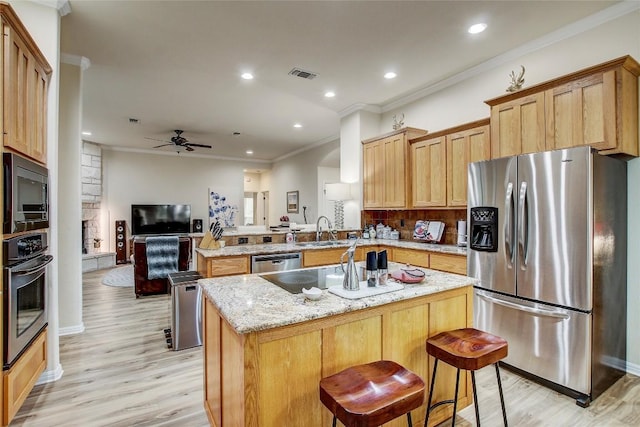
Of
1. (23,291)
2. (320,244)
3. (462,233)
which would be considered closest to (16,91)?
(23,291)

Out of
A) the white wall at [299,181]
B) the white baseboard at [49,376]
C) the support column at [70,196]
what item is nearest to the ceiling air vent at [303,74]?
the support column at [70,196]

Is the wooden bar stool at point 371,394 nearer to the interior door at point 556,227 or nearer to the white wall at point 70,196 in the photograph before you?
the interior door at point 556,227

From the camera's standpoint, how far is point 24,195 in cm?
195

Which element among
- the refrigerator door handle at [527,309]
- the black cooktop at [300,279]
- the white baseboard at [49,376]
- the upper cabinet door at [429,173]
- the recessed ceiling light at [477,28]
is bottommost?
the white baseboard at [49,376]

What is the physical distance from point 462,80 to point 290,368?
386 cm

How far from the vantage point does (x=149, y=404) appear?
7.39 feet

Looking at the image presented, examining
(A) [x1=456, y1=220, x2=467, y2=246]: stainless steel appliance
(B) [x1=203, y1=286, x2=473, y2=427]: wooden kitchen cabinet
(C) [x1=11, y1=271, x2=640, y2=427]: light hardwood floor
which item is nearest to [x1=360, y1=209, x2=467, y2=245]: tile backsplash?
(A) [x1=456, y1=220, x2=467, y2=246]: stainless steel appliance

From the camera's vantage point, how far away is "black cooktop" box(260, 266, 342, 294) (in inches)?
73.7

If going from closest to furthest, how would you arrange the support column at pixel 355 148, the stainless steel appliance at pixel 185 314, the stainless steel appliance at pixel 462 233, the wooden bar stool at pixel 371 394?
1. the wooden bar stool at pixel 371 394
2. the stainless steel appliance at pixel 185 314
3. the stainless steel appliance at pixel 462 233
4. the support column at pixel 355 148

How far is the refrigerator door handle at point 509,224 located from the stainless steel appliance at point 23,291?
3.40 meters

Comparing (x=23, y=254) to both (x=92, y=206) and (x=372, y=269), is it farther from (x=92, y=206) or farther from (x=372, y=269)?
(x=92, y=206)

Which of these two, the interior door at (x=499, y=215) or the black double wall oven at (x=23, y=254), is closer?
the black double wall oven at (x=23, y=254)

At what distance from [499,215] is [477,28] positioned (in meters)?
1.71

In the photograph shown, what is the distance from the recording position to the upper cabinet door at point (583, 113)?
2.37m
